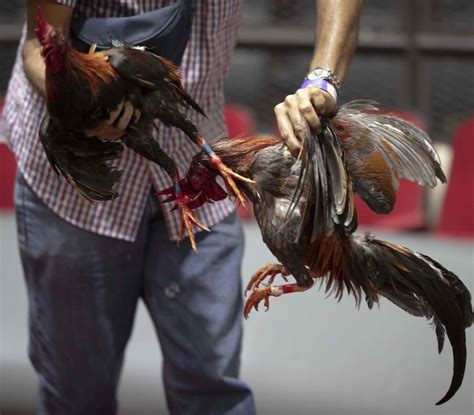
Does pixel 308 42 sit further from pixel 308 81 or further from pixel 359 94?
pixel 308 81

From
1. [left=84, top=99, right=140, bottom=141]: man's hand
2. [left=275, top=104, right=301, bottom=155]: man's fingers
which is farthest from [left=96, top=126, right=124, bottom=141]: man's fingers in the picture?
[left=275, top=104, right=301, bottom=155]: man's fingers

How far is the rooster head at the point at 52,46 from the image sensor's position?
1270 mm

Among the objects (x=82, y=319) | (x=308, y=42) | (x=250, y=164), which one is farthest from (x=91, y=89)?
(x=308, y=42)

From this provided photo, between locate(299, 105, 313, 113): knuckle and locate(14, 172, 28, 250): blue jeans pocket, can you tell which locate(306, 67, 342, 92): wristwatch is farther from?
locate(14, 172, 28, 250): blue jeans pocket

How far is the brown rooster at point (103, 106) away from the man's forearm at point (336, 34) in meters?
0.21

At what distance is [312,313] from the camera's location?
2701 millimetres

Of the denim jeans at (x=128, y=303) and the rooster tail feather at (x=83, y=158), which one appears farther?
the denim jeans at (x=128, y=303)

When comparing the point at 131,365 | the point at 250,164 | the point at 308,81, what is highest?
the point at 308,81

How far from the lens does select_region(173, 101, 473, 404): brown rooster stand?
1.32 metres

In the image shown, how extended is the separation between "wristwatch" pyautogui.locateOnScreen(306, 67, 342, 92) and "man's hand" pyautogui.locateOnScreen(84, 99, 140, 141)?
9.7 inches

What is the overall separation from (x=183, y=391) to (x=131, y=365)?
814 millimetres

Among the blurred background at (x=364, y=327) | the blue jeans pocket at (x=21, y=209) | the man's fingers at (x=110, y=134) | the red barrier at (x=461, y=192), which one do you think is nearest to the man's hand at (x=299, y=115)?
the man's fingers at (x=110, y=134)

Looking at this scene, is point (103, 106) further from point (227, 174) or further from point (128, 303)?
point (128, 303)

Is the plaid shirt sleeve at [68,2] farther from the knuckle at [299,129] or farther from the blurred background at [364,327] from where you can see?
the blurred background at [364,327]
